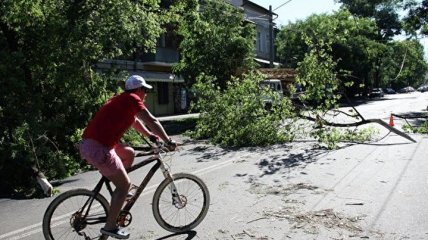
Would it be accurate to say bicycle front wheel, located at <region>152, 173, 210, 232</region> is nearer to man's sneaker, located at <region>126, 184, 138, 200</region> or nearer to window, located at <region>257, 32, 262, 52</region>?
man's sneaker, located at <region>126, 184, 138, 200</region>

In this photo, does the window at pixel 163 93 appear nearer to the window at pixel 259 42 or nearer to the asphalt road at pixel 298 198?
the window at pixel 259 42

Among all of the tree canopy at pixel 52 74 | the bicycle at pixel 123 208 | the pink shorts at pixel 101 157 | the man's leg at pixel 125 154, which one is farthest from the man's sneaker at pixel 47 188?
the pink shorts at pixel 101 157

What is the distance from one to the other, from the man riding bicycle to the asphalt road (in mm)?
905

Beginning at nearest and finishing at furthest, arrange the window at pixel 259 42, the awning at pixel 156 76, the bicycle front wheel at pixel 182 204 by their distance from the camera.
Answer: the bicycle front wheel at pixel 182 204, the awning at pixel 156 76, the window at pixel 259 42

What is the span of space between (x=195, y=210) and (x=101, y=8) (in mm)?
7864

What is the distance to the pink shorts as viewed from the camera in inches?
196

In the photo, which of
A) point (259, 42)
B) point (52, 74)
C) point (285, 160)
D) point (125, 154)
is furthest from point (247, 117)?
point (259, 42)

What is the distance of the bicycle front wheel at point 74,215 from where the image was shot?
16.7ft

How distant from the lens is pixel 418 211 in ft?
21.4

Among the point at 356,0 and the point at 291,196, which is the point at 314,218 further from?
the point at 356,0

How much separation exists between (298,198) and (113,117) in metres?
3.71

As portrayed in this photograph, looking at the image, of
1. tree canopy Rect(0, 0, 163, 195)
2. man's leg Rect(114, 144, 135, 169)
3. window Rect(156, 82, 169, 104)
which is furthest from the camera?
window Rect(156, 82, 169, 104)

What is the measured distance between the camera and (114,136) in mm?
5051

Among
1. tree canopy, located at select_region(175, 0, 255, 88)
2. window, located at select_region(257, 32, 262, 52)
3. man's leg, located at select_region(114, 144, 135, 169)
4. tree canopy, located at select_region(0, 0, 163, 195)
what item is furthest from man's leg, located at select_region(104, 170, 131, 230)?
window, located at select_region(257, 32, 262, 52)
